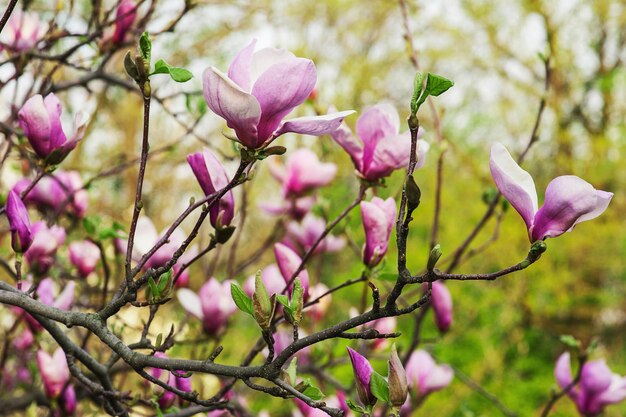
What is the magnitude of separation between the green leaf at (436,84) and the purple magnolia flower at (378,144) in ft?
0.52

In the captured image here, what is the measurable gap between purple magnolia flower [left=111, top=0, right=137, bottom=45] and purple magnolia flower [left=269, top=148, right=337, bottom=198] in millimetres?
277

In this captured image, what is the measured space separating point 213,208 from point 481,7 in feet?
10.4

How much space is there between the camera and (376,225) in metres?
0.52

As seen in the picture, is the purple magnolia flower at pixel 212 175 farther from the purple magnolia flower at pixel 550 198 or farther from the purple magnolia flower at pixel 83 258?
the purple magnolia flower at pixel 83 258

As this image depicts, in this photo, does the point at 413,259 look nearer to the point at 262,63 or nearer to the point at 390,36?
the point at 262,63

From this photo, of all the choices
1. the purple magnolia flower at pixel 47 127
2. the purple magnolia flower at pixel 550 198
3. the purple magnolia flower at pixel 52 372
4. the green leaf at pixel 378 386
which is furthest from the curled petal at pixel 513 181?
the purple magnolia flower at pixel 52 372

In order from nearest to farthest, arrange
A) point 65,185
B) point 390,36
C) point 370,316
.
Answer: point 370,316 → point 65,185 → point 390,36

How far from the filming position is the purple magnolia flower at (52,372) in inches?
24.1

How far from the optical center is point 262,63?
418mm

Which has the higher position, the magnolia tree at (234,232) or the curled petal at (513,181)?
the magnolia tree at (234,232)

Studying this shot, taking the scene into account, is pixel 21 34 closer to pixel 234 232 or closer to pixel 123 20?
pixel 123 20

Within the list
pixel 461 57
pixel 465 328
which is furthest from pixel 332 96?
pixel 465 328

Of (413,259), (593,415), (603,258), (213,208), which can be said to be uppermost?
(213,208)

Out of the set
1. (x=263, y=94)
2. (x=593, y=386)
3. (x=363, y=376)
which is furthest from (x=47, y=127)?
(x=593, y=386)
